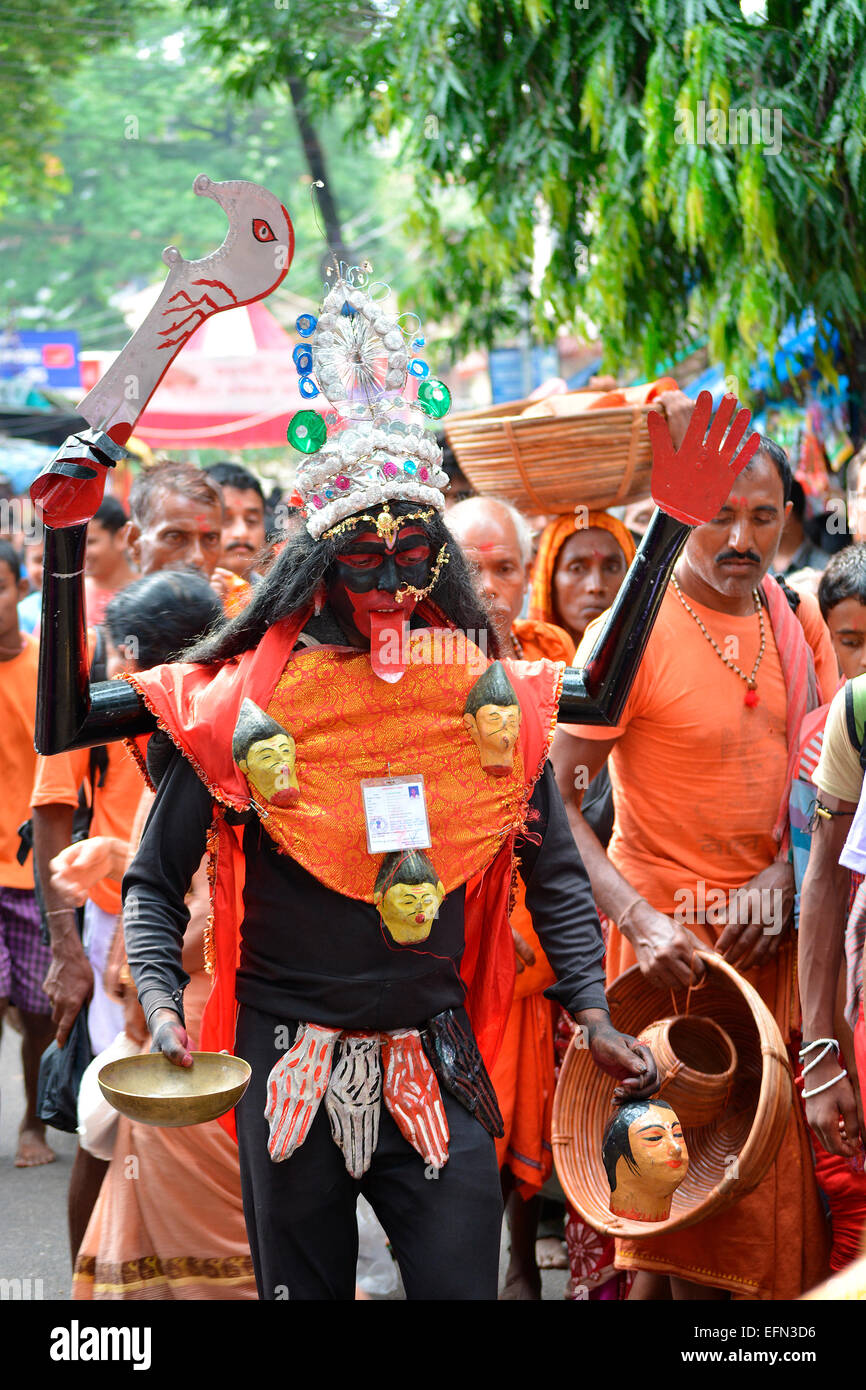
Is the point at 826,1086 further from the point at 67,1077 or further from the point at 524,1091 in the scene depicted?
the point at 67,1077

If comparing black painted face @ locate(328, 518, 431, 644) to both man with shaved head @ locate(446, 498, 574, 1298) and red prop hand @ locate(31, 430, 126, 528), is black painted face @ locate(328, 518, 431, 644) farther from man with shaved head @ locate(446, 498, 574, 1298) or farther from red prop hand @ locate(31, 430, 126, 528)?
man with shaved head @ locate(446, 498, 574, 1298)

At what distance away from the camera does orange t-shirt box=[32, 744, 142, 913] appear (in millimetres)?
4570

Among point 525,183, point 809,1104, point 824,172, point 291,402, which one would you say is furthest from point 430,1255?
point 291,402

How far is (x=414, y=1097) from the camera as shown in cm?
298

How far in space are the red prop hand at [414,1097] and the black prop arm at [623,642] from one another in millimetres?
794

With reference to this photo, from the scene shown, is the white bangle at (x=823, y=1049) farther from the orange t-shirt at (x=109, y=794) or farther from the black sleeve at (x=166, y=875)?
the orange t-shirt at (x=109, y=794)

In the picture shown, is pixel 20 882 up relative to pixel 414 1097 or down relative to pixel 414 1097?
down

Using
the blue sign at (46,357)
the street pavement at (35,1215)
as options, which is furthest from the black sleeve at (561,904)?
the blue sign at (46,357)

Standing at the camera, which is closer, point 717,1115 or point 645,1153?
point 645,1153

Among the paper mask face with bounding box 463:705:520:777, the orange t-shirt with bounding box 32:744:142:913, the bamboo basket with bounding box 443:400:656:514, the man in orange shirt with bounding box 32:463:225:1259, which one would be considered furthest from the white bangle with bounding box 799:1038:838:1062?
the orange t-shirt with bounding box 32:744:142:913

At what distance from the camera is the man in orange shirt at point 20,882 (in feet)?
19.8

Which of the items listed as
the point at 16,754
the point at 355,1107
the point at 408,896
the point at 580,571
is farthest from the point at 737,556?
the point at 16,754

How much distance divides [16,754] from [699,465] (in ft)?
12.2

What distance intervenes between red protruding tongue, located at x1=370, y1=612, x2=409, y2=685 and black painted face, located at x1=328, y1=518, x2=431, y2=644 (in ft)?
0.06
